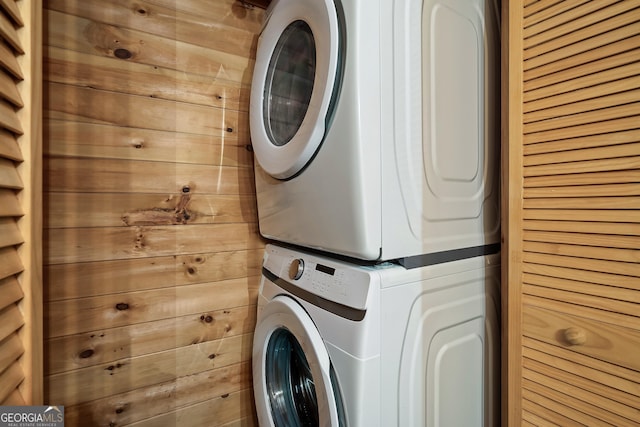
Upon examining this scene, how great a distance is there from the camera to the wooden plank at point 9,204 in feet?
2.45

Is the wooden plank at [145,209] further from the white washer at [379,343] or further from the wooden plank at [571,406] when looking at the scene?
the wooden plank at [571,406]

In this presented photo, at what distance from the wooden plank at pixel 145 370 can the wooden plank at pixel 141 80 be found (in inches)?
40.7

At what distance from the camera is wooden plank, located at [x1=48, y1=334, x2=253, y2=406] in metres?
1.19

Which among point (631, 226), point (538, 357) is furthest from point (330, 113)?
point (538, 357)

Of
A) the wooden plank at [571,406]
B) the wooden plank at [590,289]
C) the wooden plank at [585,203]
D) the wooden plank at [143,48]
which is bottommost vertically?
the wooden plank at [571,406]

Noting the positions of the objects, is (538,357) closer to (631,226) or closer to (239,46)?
(631,226)

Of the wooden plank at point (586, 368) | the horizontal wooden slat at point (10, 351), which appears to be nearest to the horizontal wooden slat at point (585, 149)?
the wooden plank at point (586, 368)

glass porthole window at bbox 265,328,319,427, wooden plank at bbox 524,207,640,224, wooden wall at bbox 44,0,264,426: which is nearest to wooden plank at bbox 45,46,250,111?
wooden wall at bbox 44,0,264,426

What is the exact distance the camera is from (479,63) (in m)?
1.08

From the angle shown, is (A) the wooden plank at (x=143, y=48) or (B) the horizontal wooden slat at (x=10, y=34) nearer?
(B) the horizontal wooden slat at (x=10, y=34)

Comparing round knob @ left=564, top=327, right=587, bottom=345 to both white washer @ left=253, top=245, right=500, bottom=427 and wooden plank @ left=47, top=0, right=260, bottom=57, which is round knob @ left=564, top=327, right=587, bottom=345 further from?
wooden plank @ left=47, top=0, right=260, bottom=57

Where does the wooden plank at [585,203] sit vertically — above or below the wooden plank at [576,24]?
below

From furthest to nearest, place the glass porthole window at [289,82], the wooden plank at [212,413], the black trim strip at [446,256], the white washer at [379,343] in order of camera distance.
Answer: the wooden plank at [212,413] < the glass porthole window at [289,82] < the black trim strip at [446,256] < the white washer at [379,343]

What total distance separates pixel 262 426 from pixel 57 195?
3.64 ft
